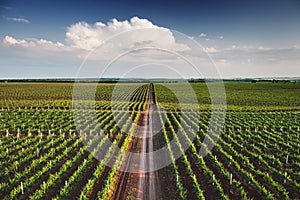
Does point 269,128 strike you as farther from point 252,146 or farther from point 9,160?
point 9,160

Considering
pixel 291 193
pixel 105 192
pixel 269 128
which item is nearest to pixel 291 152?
pixel 291 193

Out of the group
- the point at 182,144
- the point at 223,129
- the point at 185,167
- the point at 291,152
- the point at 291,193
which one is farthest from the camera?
the point at 223,129

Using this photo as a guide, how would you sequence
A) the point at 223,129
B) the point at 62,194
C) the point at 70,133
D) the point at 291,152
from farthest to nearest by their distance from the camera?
the point at 223,129, the point at 70,133, the point at 291,152, the point at 62,194

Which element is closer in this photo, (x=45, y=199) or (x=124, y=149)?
(x=45, y=199)

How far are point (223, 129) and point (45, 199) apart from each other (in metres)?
15.1

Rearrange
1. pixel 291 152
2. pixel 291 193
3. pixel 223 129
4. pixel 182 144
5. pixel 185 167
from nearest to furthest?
Result: pixel 291 193, pixel 185 167, pixel 291 152, pixel 182 144, pixel 223 129

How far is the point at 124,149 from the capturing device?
14.8 metres

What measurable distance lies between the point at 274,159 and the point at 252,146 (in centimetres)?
254

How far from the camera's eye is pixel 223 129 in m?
20.2

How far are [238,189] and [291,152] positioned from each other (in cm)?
718

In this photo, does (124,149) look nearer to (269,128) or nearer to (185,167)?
(185,167)

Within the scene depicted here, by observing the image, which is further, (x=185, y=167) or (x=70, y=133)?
(x=70, y=133)

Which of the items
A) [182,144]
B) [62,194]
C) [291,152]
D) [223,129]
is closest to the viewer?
[62,194]

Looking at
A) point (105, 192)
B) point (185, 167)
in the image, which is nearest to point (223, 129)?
point (185, 167)
